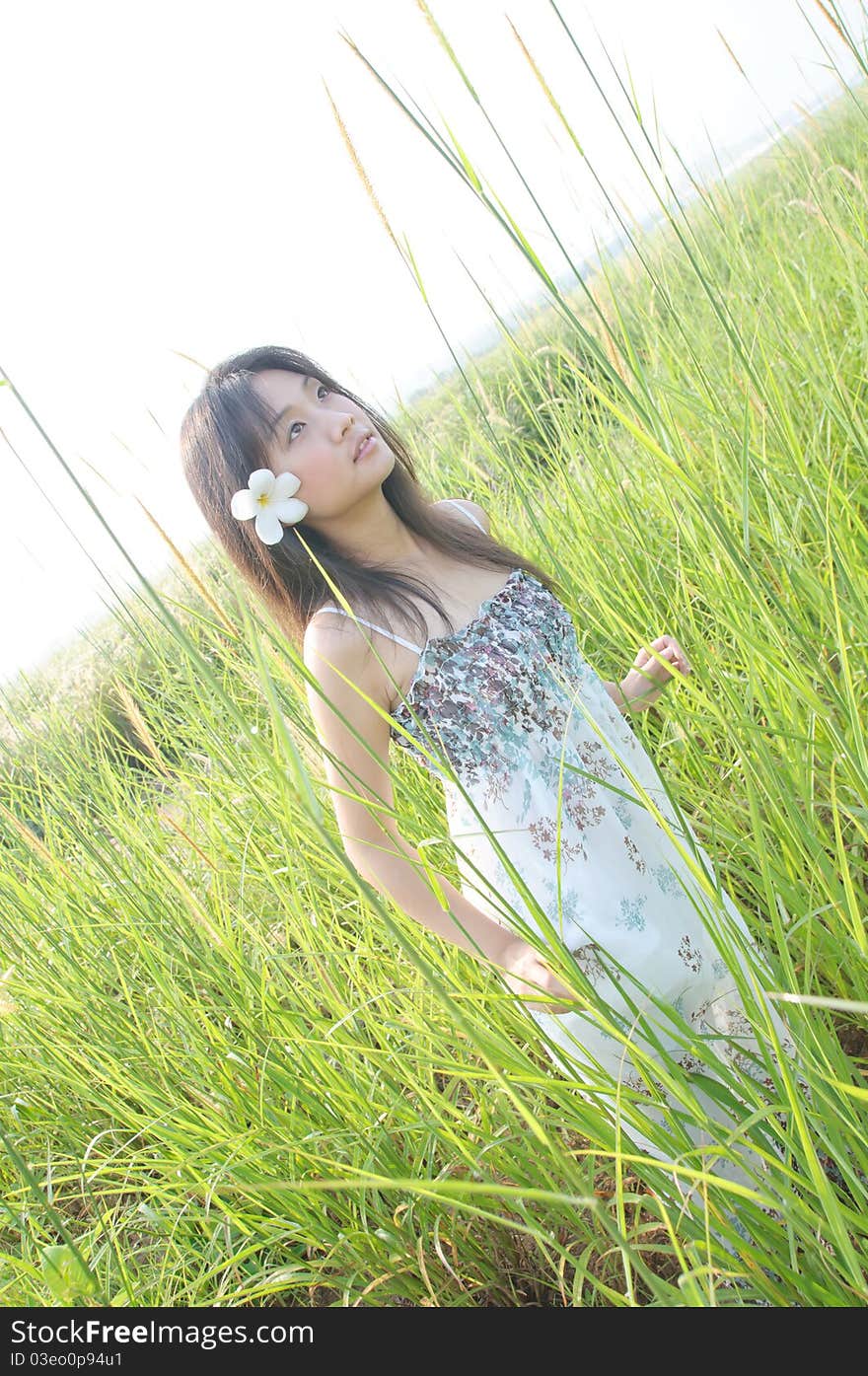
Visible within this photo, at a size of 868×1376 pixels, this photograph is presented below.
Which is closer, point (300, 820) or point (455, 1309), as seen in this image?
point (455, 1309)

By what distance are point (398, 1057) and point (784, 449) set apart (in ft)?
3.69

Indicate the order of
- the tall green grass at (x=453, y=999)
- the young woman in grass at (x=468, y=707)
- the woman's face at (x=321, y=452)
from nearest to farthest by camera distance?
the tall green grass at (x=453, y=999), the young woman in grass at (x=468, y=707), the woman's face at (x=321, y=452)

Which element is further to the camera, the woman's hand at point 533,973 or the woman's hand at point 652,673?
the woman's hand at point 652,673

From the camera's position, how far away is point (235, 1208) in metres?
1.20

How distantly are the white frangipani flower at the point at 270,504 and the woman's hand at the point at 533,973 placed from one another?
56cm

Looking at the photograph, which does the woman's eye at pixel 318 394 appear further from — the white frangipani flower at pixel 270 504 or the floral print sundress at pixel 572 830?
the floral print sundress at pixel 572 830

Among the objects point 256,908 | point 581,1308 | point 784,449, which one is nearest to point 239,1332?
point 581,1308

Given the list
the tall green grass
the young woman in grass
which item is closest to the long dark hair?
the young woman in grass

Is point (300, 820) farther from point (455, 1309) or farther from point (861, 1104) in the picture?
point (861, 1104)

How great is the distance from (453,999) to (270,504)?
0.66 m

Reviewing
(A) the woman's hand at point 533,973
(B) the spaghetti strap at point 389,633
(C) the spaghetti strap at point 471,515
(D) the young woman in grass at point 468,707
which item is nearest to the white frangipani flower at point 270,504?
(D) the young woman in grass at point 468,707

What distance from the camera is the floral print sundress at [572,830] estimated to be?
107 centimetres

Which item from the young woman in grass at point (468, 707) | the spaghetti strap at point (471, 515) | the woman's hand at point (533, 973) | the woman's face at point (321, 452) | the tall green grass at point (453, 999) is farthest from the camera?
the spaghetti strap at point (471, 515)

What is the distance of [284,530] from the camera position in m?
1.21
